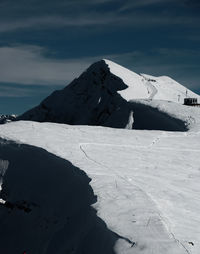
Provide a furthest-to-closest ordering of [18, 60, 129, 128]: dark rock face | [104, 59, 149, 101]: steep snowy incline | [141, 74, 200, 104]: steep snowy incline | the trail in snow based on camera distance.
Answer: [18, 60, 129, 128]: dark rock face
[141, 74, 200, 104]: steep snowy incline
the trail in snow
[104, 59, 149, 101]: steep snowy incline

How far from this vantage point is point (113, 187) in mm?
6926

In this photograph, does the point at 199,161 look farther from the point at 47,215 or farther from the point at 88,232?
the point at 88,232

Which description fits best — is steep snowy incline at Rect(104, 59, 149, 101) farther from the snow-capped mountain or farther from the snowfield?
the snowfield

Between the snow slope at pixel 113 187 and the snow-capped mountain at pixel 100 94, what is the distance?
52.2 m

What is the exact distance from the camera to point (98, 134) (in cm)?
1392

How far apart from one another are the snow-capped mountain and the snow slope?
5216cm

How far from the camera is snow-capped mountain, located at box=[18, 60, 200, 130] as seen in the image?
75.8 metres

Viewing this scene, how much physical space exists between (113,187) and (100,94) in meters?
89.7

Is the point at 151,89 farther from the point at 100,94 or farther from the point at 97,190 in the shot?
the point at 97,190

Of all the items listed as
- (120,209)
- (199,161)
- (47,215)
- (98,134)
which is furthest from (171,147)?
(120,209)

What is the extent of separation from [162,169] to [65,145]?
310cm

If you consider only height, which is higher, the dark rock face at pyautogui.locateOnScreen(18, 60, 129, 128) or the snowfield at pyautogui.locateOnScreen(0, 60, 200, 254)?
the snowfield at pyautogui.locateOnScreen(0, 60, 200, 254)

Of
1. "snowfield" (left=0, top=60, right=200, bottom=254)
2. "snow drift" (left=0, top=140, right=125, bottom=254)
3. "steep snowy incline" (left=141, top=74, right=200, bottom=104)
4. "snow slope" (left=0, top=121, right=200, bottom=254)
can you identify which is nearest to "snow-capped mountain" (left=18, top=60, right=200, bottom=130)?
"steep snowy incline" (left=141, top=74, right=200, bottom=104)

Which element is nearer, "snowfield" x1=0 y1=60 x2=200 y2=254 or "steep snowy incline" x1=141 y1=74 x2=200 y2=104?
"snowfield" x1=0 y1=60 x2=200 y2=254
